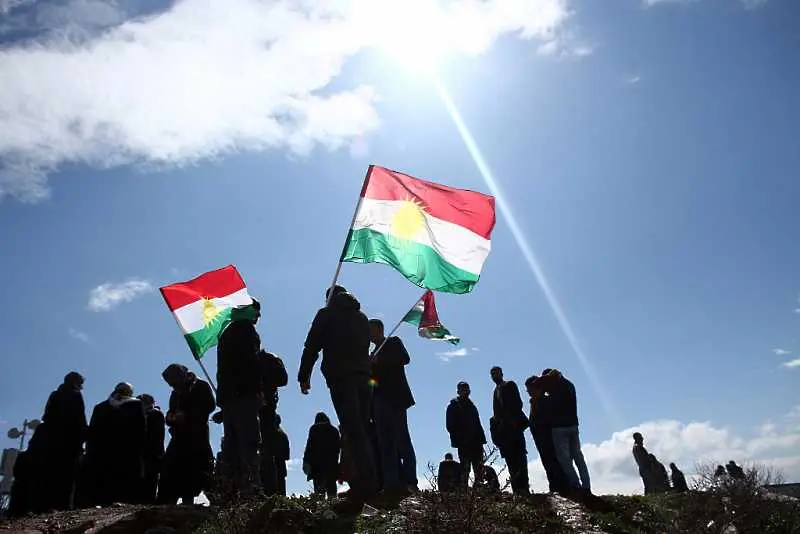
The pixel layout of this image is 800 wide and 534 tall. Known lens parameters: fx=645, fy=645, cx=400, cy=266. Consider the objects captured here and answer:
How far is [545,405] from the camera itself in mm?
9516

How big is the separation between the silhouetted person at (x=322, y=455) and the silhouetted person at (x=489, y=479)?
17.0 ft

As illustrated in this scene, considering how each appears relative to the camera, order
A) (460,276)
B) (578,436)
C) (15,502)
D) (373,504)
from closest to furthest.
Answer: (373,504) < (15,502) < (578,436) < (460,276)

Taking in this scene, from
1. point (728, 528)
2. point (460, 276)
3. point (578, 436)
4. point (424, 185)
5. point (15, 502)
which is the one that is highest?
point (424, 185)

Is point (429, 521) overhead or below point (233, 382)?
below

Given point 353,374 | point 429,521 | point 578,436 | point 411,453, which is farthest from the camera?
point 578,436

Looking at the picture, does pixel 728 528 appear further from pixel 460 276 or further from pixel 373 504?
pixel 460 276

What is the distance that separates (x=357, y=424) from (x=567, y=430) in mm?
3809

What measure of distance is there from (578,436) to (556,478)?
0.80 meters

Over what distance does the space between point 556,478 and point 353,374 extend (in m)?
4.29

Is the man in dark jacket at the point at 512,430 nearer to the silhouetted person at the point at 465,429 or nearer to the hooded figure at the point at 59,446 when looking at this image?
the silhouetted person at the point at 465,429

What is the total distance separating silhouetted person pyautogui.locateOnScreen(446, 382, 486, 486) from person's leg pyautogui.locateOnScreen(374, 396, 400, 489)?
6.47 feet

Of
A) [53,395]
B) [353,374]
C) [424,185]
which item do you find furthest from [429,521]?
[424,185]

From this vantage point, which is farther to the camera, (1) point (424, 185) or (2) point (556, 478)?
(1) point (424, 185)

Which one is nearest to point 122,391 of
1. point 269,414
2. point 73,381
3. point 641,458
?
point 73,381
